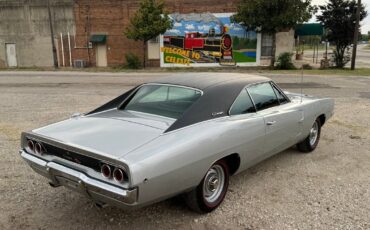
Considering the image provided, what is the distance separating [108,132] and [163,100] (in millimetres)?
1015

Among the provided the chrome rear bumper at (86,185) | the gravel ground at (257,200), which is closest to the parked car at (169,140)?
the chrome rear bumper at (86,185)

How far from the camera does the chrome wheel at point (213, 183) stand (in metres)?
3.66

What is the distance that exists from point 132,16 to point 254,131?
26.6 m

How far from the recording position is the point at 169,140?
3.23 meters

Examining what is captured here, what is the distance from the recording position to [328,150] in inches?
228

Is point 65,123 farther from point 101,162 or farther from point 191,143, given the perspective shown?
point 191,143

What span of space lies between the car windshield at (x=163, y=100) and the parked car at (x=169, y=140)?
1 cm

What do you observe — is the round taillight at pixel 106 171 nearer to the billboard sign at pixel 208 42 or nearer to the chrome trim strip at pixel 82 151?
the chrome trim strip at pixel 82 151

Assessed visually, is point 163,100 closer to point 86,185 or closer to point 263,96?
point 263,96

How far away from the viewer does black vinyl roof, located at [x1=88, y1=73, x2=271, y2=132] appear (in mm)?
3631

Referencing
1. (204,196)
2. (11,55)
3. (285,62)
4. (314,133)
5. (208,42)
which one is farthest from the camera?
(11,55)

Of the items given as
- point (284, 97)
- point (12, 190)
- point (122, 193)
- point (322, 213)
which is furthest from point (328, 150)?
point (12, 190)

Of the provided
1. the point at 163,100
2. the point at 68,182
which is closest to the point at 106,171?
the point at 68,182

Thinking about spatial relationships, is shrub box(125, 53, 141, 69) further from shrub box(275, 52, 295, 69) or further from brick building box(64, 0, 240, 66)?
shrub box(275, 52, 295, 69)
